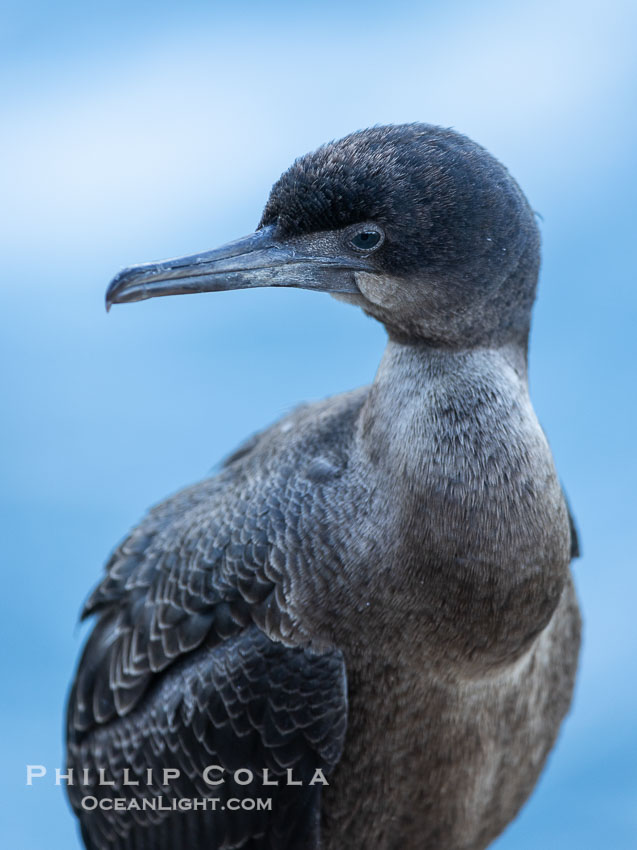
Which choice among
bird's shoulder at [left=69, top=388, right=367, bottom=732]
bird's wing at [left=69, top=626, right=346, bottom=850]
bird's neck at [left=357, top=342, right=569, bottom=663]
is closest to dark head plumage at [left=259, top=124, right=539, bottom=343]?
bird's neck at [left=357, top=342, right=569, bottom=663]

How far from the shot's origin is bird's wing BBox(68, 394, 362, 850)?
6.50 feet

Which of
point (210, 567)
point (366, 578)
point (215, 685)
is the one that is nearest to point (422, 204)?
point (366, 578)

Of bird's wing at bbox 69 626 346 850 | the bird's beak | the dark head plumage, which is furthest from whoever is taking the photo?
bird's wing at bbox 69 626 346 850

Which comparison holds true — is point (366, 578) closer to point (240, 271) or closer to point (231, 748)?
point (231, 748)

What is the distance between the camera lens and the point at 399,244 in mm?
1722

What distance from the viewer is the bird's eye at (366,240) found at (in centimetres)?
173

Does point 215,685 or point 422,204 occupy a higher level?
point 422,204

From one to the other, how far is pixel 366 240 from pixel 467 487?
18.4 inches

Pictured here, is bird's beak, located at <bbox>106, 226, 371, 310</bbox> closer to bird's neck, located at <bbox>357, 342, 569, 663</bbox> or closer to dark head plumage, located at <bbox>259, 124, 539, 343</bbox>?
dark head plumage, located at <bbox>259, 124, 539, 343</bbox>

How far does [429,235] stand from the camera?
1709 millimetres

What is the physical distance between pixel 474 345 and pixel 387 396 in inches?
7.5

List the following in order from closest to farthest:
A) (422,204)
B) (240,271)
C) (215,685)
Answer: (422,204), (240,271), (215,685)

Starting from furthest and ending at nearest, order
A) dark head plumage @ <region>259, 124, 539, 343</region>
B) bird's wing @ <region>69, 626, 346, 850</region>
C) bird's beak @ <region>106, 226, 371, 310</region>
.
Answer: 1. bird's wing @ <region>69, 626, 346, 850</region>
2. bird's beak @ <region>106, 226, 371, 310</region>
3. dark head plumage @ <region>259, 124, 539, 343</region>

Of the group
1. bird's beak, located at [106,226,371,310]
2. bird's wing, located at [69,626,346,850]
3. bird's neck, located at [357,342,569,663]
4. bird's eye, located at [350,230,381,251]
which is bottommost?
bird's wing, located at [69,626,346,850]
